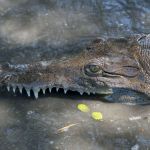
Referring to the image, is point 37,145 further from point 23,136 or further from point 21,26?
point 21,26

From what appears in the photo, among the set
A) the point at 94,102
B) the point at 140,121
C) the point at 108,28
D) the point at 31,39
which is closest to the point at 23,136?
the point at 94,102

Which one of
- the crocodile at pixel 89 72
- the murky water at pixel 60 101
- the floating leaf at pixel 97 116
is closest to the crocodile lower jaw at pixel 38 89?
the crocodile at pixel 89 72

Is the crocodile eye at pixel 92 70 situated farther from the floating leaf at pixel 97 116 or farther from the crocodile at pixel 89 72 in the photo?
the floating leaf at pixel 97 116

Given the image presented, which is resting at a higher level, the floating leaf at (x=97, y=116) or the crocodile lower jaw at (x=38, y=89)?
the crocodile lower jaw at (x=38, y=89)

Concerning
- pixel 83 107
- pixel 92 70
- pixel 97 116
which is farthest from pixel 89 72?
pixel 97 116

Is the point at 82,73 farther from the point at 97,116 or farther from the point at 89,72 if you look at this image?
the point at 97,116

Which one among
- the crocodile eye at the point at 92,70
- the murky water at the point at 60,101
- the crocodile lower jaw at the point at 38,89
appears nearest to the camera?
the murky water at the point at 60,101

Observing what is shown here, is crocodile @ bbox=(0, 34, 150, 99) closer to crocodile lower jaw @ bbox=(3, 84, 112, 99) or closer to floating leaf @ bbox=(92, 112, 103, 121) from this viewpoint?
crocodile lower jaw @ bbox=(3, 84, 112, 99)
